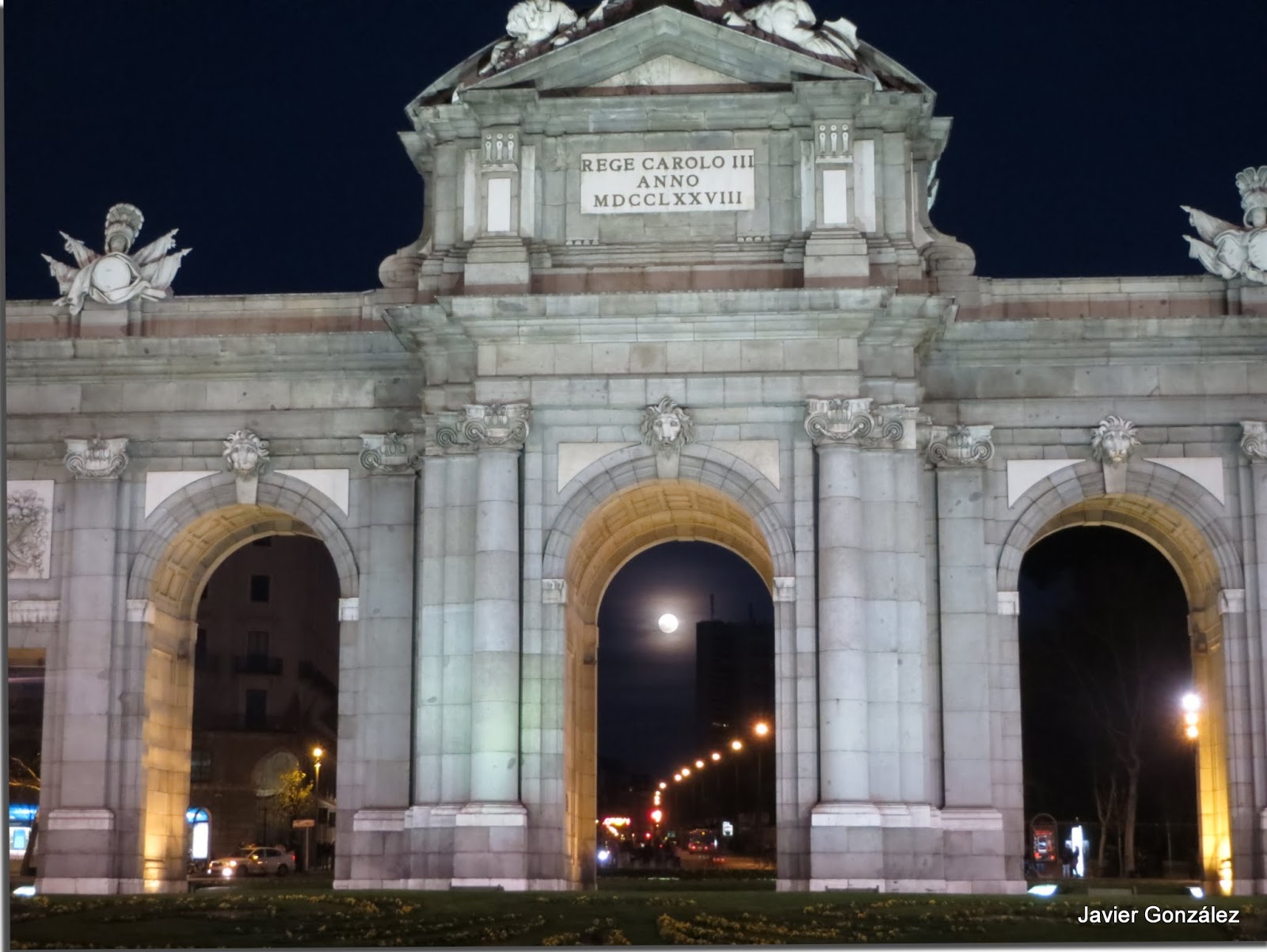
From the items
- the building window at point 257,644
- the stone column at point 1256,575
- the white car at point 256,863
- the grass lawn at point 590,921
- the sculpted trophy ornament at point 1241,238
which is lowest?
the grass lawn at point 590,921

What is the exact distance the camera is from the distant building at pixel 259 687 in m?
96.2

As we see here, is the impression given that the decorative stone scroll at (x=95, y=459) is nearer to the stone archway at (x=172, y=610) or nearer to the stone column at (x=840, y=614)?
the stone archway at (x=172, y=610)

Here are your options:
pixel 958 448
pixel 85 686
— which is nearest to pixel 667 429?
pixel 958 448

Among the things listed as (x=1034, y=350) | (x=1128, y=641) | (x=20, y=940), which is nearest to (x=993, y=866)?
(x=1034, y=350)

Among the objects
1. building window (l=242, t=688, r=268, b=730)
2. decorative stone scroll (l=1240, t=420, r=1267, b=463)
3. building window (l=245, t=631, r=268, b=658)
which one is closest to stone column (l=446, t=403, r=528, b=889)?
decorative stone scroll (l=1240, t=420, r=1267, b=463)

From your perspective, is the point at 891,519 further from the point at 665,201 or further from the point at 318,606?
the point at 318,606

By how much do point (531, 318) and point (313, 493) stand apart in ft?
22.5

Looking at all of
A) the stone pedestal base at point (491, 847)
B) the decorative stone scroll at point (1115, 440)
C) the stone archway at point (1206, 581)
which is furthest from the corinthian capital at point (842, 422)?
the stone pedestal base at point (491, 847)

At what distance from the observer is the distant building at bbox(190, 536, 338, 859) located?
316 feet

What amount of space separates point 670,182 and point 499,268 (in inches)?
162

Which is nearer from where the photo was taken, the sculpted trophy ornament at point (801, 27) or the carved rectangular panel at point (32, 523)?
the sculpted trophy ornament at point (801, 27)

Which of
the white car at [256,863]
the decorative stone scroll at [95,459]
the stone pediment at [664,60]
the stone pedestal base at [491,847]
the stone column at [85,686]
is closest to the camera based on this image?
the stone pedestal base at [491,847]

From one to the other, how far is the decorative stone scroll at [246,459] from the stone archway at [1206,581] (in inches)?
632

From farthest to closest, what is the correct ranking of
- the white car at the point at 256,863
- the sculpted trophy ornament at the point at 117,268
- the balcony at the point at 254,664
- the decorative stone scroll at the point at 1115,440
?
the balcony at the point at 254,664 → the white car at the point at 256,863 → the sculpted trophy ornament at the point at 117,268 → the decorative stone scroll at the point at 1115,440
